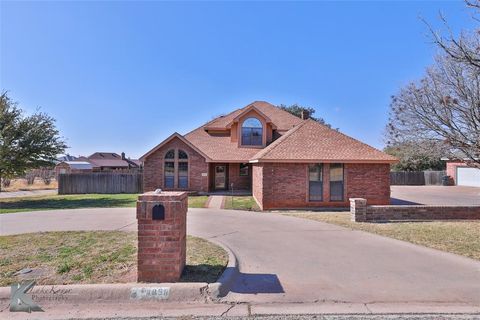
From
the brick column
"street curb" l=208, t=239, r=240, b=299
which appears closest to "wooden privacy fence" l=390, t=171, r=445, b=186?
the brick column

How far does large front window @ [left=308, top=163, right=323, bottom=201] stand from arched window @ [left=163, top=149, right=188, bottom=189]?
9632mm

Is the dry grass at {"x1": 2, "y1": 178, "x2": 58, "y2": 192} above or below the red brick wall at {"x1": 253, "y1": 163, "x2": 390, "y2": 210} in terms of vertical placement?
below

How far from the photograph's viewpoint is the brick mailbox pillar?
4961 millimetres

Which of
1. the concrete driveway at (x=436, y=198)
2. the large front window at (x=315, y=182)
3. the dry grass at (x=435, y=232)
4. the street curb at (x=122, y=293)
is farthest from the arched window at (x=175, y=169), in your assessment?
the street curb at (x=122, y=293)

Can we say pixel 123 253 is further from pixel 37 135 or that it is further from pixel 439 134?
pixel 37 135

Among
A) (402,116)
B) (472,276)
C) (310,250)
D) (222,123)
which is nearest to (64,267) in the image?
(310,250)

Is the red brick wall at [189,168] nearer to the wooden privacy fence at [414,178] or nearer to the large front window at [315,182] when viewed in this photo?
the large front window at [315,182]

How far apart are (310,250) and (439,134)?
21.6 ft

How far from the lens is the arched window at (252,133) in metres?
24.1

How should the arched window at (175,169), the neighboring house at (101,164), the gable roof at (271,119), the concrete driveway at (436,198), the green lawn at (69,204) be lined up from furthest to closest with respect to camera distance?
the neighboring house at (101,164) → the gable roof at (271,119) → the arched window at (175,169) → the concrete driveway at (436,198) → the green lawn at (69,204)

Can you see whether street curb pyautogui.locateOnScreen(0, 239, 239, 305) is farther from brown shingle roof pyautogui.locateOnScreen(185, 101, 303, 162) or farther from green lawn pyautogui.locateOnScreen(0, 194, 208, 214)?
brown shingle roof pyautogui.locateOnScreen(185, 101, 303, 162)

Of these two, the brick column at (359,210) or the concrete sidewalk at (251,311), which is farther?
the brick column at (359,210)

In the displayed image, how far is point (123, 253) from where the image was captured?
6.86m

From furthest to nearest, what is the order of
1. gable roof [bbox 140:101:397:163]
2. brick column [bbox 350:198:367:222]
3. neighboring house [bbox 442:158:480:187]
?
neighboring house [bbox 442:158:480:187], gable roof [bbox 140:101:397:163], brick column [bbox 350:198:367:222]
